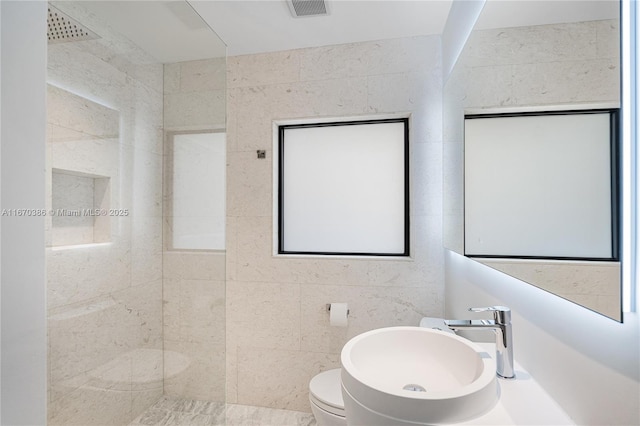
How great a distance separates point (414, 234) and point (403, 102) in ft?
2.74

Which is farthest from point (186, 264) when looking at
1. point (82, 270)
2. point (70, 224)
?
point (70, 224)

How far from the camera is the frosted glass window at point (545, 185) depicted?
2.11 feet

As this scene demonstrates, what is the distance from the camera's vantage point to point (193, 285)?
1648 millimetres

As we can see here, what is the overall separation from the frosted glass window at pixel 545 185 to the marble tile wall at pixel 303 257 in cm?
65

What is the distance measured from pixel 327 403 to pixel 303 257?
86cm

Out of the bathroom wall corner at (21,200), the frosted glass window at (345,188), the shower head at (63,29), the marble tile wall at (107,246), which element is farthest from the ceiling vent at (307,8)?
the bathroom wall corner at (21,200)

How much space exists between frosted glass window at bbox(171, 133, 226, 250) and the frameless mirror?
135cm

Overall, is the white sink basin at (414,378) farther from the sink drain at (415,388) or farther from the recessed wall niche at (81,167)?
the recessed wall niche at (81,167)

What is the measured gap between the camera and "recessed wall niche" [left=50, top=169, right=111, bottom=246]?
1025 mm

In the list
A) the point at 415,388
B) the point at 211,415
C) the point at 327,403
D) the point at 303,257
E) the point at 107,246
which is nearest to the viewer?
the point at 415,388

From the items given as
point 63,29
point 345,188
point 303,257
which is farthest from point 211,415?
point 63,29

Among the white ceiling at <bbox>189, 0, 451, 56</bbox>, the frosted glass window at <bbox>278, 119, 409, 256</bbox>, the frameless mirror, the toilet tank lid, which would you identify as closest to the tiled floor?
the toilet tank lid

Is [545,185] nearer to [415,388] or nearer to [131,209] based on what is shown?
[415,388]

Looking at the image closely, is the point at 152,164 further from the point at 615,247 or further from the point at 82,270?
the point at 615,247
